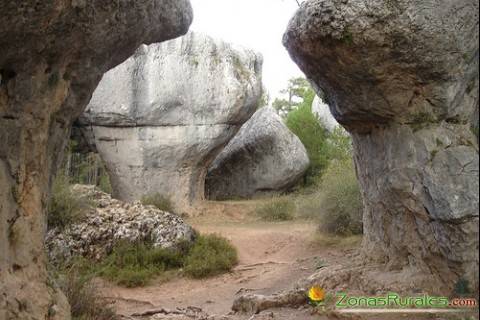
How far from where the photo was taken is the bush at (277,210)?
16.3 meters

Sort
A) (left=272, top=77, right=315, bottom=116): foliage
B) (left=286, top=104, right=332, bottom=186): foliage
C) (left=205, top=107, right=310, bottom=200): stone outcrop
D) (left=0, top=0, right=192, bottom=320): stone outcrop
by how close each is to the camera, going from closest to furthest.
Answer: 1. (left=0, top=0, right=192, bottom=320): stone outcrop
2. (left=205, top=107, right=310, bottom=200): stone outcrop
3. (left=286, top=104, right=332, bottom=186): foliage
4. (left=272, top=77, right=315, bottom=116): foliage

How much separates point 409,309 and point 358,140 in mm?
2487

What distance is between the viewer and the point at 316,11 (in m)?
5.82

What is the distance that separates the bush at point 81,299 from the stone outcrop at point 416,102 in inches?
126

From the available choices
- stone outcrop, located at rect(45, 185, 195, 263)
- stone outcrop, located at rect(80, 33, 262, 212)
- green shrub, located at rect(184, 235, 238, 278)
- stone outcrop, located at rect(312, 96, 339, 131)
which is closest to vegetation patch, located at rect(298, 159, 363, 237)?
green shrub, located at rect(184, 235, 238, 278)

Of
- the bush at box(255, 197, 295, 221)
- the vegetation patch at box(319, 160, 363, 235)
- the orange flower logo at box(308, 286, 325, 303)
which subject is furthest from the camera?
the bush at box(255, 197, 295, 221)

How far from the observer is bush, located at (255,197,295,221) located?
53.6 feet

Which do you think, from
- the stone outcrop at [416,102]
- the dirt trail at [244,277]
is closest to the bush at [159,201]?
the dirt trail at [244,277]

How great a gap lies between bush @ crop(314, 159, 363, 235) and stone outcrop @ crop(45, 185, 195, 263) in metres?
2.93

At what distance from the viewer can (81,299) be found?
6.01m

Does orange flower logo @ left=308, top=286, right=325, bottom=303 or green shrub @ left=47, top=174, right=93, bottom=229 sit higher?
green shrub @ left=47, top=174, right=93, bottom=229

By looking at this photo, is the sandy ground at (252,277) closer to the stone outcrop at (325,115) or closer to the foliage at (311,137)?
the foliage at (311,137)

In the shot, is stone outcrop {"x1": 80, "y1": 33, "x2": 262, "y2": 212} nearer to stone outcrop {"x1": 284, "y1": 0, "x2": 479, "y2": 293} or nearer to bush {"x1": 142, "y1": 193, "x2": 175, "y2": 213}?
bush {"x1": 142, "y1": 193, "x2": 175, "y2": 213}

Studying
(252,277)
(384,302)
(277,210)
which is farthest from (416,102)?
(277,210)
